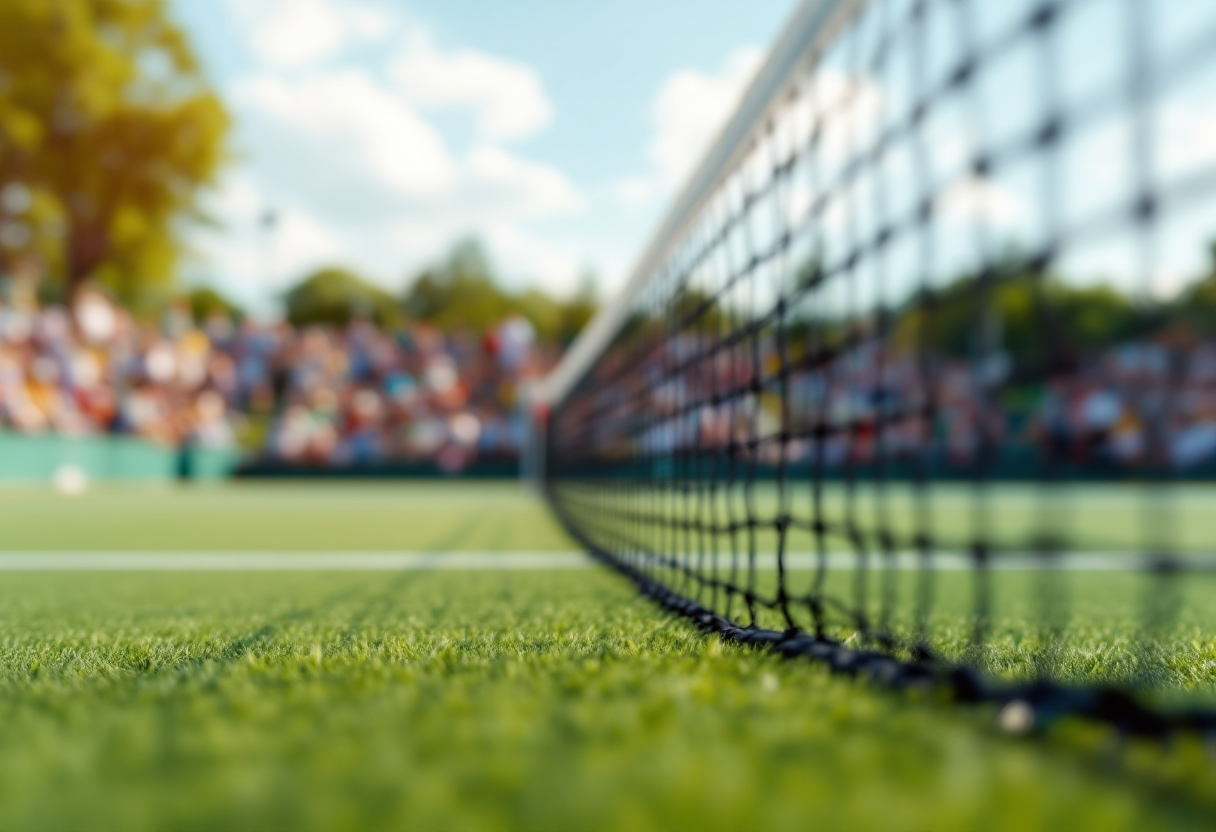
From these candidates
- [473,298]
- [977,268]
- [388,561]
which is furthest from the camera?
[473,298]

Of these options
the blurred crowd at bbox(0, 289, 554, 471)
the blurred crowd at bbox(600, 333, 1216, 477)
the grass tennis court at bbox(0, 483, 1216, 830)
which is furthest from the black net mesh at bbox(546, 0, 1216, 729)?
the blurred crowd at bbox(0, 289, 554, 471)

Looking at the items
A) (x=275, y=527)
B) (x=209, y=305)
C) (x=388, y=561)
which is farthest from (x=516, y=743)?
(x=209, y=305)

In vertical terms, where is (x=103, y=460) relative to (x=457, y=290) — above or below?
below

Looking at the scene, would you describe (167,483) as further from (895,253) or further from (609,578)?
(895,253)

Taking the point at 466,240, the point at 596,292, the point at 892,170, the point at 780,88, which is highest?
the point at 466,240

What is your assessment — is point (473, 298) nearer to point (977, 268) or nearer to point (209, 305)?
point (209, 305)

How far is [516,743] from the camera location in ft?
3.38

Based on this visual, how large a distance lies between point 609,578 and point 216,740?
7.46 ft

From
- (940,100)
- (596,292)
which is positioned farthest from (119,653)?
(596,292)

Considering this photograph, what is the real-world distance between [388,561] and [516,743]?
327 centimetres

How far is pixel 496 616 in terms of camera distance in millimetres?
2391

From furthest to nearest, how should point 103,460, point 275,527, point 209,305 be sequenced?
point 209,305, point 103,460, point 275,527

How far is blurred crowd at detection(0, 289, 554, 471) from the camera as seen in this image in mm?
20000

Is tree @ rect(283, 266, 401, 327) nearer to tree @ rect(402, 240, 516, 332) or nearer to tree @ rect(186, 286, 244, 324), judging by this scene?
tree @ rect(402, 240, 516, 332)
